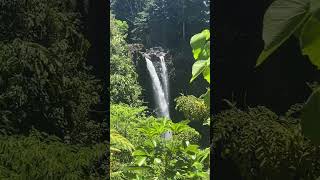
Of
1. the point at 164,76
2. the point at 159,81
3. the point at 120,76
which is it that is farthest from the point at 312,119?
the point at 164,76

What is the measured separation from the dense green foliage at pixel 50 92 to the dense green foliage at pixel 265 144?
54 centimetres

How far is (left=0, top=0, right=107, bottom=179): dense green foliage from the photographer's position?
6.40 feet

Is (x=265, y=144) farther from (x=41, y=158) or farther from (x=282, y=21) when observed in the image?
(x=282, y=21)

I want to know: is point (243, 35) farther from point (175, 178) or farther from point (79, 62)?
point (175, 178)

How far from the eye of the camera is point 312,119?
874mm

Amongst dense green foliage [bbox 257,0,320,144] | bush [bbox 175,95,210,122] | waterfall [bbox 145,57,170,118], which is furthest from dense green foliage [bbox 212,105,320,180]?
waterfall [bbox 145,57,170,118]

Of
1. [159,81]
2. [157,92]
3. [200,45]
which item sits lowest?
[157,92]

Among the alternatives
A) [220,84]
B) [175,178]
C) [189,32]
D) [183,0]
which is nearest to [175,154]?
[175,178]

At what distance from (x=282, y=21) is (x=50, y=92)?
5.11 feet

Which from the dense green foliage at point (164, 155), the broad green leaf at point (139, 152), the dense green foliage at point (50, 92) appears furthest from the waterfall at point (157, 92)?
the dense green foliage at point (50, 92)

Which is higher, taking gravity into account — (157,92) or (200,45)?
(200,45)

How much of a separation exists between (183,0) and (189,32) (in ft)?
7.48

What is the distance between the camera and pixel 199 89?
1814 cm

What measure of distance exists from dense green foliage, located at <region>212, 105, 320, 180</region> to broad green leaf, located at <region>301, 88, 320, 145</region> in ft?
3.41
